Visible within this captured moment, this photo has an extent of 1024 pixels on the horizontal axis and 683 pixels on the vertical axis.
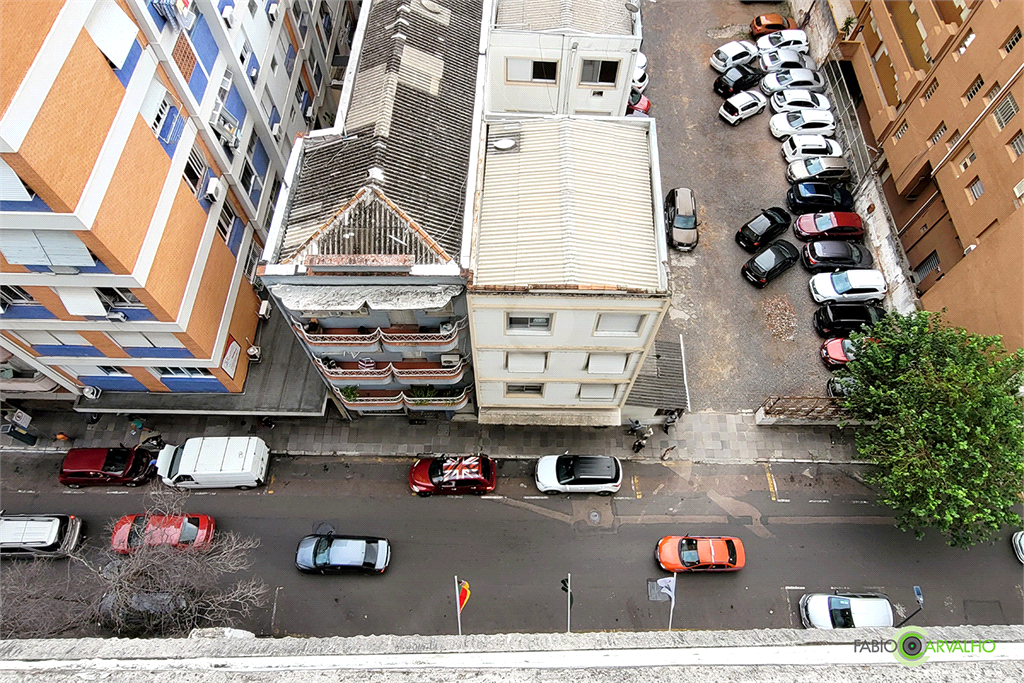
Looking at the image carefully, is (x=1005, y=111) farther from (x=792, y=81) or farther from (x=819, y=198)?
(x=792, y=81)

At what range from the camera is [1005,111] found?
92.6ft

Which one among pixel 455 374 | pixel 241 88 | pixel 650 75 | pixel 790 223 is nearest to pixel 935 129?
pixel 790 223

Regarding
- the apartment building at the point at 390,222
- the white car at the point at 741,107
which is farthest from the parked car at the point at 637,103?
the apartment building at the point at 390,222

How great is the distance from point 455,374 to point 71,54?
16.7m

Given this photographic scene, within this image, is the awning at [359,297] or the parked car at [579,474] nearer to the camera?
the awning at [359,297]

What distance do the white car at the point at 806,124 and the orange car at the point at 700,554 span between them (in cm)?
2758

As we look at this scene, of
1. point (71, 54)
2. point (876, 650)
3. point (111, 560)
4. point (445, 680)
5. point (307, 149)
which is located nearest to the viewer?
point (445, 680)

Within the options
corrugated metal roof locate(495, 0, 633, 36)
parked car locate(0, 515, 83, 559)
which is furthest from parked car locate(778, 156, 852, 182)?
parked car locate(0, 515, 83, 559)

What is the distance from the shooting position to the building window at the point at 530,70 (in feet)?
94.3

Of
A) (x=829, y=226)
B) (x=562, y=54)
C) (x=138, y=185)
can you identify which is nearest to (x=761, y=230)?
(x=829, y=226)

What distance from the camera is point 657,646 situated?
1386cm

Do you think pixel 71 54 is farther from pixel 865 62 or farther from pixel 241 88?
pixel 865 62

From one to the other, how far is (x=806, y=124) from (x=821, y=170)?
14.0 ft

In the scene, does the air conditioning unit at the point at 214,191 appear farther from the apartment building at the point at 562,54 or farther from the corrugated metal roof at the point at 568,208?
the apartment building at the point at 562,54
